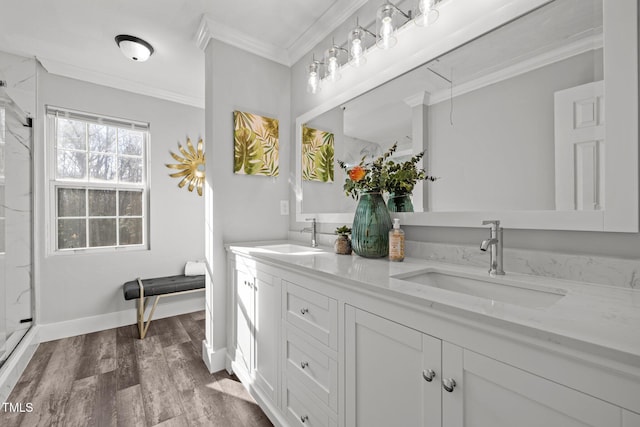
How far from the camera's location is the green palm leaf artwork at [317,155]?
1.99 meters

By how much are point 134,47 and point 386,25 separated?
1969mm

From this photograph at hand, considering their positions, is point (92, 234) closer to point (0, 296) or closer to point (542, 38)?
point (0, 296)

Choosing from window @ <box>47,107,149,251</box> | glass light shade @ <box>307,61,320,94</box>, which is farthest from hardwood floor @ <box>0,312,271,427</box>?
glass light shade @ <box>307,61,320,94</box>

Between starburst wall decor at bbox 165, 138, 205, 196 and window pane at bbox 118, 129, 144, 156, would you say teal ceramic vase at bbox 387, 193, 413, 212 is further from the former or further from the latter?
window pane at bbox 118, 129, 144, 156

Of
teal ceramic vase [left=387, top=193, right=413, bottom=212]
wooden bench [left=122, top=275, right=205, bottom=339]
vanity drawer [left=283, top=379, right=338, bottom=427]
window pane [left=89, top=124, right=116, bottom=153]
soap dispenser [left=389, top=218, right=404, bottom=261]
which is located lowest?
vanity drawer [left=283, top=379, right=338, bottom=427]

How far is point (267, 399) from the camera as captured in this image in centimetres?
156

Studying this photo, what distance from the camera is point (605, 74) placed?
2.86 ft

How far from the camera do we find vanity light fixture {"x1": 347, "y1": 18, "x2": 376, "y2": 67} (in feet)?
5.31

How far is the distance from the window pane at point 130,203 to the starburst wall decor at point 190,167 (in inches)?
16.1

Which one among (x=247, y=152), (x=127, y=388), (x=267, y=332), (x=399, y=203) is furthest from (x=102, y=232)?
(x=399, y=203)

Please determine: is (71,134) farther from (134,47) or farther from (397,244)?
(397,244)

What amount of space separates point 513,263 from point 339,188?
1.08 metres

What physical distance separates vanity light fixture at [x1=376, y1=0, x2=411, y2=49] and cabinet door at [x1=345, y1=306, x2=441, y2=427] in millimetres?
1347

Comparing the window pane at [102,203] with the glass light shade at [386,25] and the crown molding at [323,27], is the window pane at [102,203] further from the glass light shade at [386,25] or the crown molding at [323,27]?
the glass light shade at [386,25]
